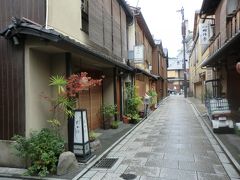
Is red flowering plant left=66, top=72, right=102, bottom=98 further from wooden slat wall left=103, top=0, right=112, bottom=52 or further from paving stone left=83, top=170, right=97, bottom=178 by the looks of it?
wooden slat wall left=103, top=0, right=112, bottom=52

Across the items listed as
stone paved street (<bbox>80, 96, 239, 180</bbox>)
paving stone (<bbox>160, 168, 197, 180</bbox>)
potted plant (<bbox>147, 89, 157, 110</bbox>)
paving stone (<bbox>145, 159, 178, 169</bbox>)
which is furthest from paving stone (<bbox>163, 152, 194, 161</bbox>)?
potted plant (<bbox>147, 89, 157, 110</bbox>)

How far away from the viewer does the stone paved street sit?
24.1 ft

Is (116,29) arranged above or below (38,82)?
above

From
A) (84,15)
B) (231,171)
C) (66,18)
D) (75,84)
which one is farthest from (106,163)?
(84,15)

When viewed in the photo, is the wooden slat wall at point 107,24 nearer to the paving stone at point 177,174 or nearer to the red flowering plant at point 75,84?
the red flowering plant at point 75,84

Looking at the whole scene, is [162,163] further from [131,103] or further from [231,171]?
[131,103]

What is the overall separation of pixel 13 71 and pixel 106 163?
3.55m

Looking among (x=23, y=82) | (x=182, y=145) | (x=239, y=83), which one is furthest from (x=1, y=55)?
(x=239, y=83)

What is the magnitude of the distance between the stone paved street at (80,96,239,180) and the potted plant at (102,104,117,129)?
1.85 m

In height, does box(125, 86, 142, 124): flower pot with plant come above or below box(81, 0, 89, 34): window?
below

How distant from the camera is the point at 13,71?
25.7ft

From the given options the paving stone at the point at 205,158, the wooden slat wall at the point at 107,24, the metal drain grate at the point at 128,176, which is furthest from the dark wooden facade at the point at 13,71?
the wooden slat wall at the point at 107,24

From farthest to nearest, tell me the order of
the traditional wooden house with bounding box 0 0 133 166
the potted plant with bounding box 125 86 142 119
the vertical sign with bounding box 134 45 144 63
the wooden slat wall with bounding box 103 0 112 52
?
the vertical sign with bounding box 134 45 144 63 → the potted plant with bounding box 125 86 142 119 → the wooden slat wall with bounding box 103 0 112 52 → the traditional wooden house with bounding box 0 0 133 166

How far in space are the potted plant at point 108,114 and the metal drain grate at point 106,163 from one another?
5601mm
